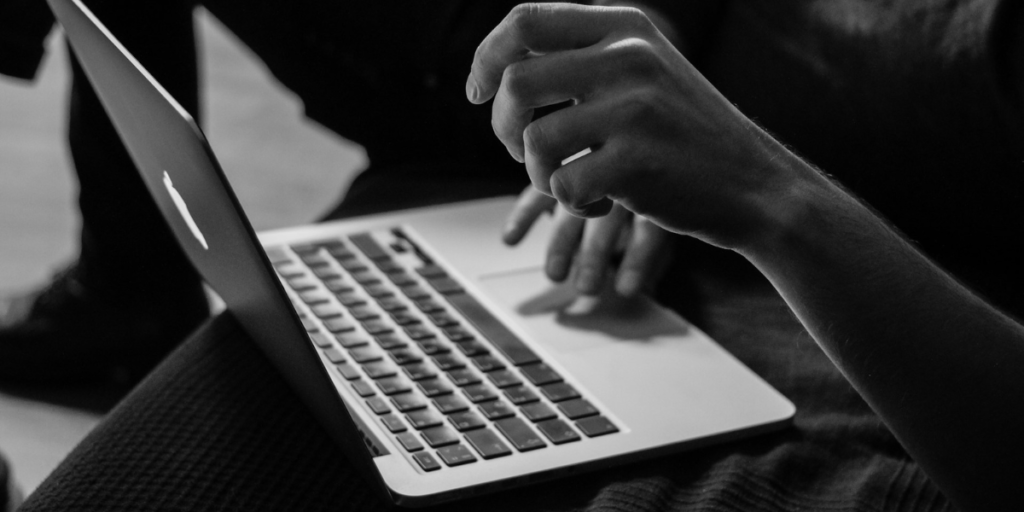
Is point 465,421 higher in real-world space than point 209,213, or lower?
lower

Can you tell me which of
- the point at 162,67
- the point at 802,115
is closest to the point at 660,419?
the point at 802,115

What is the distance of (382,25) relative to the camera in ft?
3.38

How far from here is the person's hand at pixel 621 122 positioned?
488 mm

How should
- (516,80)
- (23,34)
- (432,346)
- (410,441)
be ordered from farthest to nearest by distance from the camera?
(23,34), (432,346), (410,441), (516,80)

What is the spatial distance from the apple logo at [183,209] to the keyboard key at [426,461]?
0.20 metres

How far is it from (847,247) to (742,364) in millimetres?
204

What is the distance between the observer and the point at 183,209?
0.66 m

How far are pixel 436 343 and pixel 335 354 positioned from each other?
0.07 m

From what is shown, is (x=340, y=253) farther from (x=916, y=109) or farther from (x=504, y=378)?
(x=916, y=109)

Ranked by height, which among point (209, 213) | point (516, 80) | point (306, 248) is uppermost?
point (516, 80)

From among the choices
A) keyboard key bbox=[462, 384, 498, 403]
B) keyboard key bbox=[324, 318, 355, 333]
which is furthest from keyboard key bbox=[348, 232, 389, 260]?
keyboard key bbox=[462, 384, 498, 403]

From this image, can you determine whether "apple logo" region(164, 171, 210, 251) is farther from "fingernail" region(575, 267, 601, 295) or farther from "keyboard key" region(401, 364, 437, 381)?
"fingernail" region(575, 267, 601, 295)

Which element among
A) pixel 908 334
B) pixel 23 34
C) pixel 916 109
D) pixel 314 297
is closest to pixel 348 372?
pixel 314 297

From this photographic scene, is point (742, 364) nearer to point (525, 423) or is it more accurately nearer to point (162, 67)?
point (525, 423)
